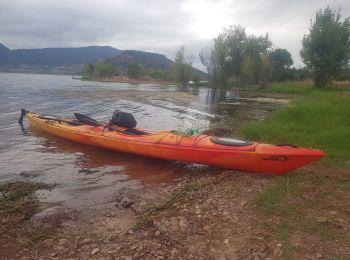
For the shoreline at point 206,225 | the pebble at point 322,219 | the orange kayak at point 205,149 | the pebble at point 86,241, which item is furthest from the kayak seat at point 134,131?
the pebble at point 322,219

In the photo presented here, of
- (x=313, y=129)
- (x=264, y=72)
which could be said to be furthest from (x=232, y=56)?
(x=313, y=129)

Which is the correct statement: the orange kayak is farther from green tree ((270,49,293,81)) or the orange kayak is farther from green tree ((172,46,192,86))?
green tree ((172,46,192,86))

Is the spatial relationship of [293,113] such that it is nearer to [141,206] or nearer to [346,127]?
[346,127]

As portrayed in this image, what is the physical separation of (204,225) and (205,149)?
9.46 feet

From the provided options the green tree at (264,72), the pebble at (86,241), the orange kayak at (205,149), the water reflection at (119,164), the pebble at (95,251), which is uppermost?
the green tree at (264,72)

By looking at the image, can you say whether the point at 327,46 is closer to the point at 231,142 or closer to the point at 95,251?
the point at 231,142

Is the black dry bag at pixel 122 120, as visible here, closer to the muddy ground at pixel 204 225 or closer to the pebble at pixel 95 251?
the muddy ground at pixel 204 225

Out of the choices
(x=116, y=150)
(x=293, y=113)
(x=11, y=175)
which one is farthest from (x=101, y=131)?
(x=293, y=113)

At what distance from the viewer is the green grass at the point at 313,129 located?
25.8ft

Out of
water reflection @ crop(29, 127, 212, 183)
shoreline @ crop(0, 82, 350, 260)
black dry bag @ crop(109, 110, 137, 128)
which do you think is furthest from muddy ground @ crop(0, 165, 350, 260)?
black dry bag @ crop(109, 110, 137, 128)

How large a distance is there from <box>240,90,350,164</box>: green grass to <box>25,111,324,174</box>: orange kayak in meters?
1.28

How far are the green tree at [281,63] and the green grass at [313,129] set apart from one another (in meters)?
43.8

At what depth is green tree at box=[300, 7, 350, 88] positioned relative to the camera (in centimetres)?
3228

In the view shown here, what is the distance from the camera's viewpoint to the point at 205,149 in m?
7.42
